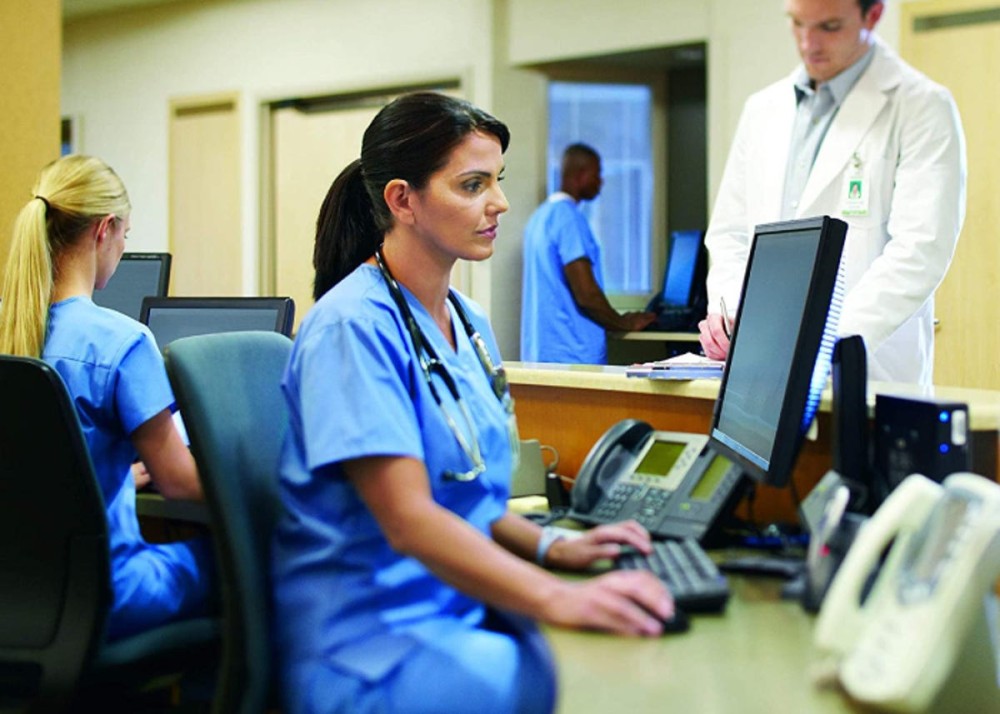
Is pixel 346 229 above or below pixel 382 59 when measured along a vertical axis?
below

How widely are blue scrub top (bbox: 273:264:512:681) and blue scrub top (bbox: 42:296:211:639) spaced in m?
0.53

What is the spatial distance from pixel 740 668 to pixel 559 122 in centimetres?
538

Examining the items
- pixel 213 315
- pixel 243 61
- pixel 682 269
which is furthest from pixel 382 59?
pixel 213 315

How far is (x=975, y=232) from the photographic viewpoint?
4059mm

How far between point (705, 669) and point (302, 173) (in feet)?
17.8

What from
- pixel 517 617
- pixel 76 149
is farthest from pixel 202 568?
pixel 76 149

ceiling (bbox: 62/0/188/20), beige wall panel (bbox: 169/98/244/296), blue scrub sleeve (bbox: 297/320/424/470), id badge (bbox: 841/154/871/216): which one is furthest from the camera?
ceiling (bbox: 62/0/188/20)

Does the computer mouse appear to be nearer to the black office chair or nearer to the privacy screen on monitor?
the privacy screen on monitor

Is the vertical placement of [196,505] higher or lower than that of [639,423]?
lower

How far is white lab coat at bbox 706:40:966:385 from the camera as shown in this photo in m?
2.32

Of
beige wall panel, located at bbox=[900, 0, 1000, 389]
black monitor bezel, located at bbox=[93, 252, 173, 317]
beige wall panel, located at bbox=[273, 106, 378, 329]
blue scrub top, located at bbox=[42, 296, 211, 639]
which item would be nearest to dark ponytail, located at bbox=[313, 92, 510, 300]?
blue scrub top, located at bbox=[42, 296, 211, 639]

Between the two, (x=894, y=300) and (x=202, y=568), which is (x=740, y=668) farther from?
(x=894, y=300)

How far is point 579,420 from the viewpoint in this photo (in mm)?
2156

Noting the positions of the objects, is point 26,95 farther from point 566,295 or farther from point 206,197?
point 206,197
